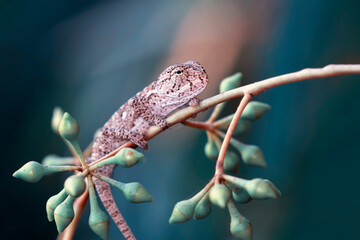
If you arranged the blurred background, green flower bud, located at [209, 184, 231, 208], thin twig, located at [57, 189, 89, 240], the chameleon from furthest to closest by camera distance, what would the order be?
the blurred background → the chameleon → thin twig, located at [57, 189, 89, 240] → green flower bud, located at [209, 184, 231, 208]

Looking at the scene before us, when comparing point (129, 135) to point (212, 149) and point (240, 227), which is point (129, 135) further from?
point (240, 227)

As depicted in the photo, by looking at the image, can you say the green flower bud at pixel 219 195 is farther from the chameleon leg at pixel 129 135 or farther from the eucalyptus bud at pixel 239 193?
the chameleon leg at pixel 129 135

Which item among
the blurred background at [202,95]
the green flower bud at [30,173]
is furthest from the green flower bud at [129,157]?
the blurred background at [202,95]

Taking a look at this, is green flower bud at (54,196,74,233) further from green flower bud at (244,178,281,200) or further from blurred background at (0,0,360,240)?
blurred background at (0,0,360,240)

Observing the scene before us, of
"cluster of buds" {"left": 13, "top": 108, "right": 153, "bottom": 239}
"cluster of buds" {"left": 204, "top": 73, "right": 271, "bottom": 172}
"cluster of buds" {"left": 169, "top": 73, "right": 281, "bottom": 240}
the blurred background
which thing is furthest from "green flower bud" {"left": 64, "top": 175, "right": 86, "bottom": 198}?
the blurred background

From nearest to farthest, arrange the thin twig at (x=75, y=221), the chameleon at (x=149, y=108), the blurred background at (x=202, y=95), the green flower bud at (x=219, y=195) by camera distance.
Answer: the green flower bud at (x=219, y=195) → the thin twig at (x=75, y=221) → the chameleon at (x=149, y=108) → the blurred background at (x=202, y=95)

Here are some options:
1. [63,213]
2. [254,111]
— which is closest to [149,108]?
[254,111]

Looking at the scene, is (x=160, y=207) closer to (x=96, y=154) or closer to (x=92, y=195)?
(x=96, y=154)
